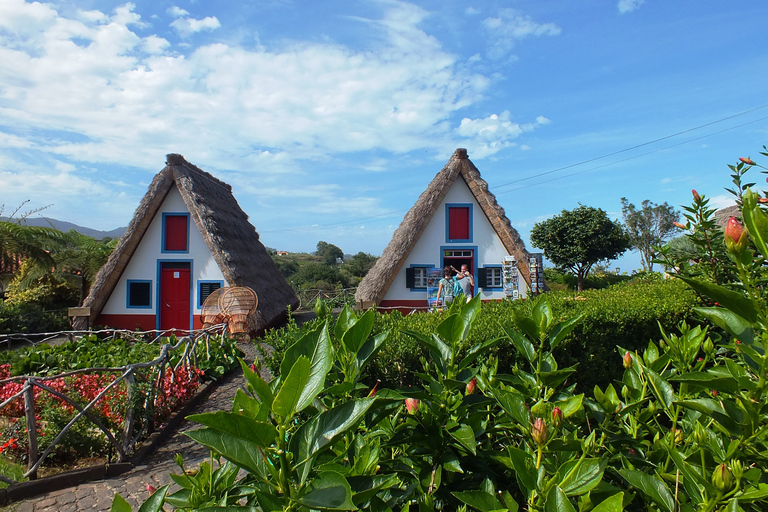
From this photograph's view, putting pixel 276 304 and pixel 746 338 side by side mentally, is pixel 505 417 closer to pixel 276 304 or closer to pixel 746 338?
pixel 746 338

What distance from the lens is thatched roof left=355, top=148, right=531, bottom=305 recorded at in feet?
39.7

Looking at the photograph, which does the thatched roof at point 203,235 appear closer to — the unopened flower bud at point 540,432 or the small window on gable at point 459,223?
the small window on gable at point 459,223

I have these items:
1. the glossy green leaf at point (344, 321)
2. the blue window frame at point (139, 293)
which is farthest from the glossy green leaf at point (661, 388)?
the blue window frame at point (139, 293)

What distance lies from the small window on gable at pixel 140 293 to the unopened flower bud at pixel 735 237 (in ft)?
43.9

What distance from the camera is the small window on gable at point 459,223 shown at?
1271 cm

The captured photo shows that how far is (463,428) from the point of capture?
107 cm

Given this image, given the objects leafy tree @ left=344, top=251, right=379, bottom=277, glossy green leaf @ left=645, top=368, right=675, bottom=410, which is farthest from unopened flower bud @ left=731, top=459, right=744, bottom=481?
leafy tree @ left=344, top=251, right=379, bottom=277

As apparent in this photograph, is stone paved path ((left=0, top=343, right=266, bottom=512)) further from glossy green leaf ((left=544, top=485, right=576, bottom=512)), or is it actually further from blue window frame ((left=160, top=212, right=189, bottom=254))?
blue window frame ((left=160, top=212, right=189, bottom=254))

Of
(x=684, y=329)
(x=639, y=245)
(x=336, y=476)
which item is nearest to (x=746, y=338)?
(x=684, y=329)

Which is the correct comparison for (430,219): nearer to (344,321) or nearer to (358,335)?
(344,321)

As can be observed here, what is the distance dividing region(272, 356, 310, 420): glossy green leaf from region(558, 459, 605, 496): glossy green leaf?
1.79ft

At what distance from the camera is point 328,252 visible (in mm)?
46188

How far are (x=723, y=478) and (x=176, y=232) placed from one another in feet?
43.7

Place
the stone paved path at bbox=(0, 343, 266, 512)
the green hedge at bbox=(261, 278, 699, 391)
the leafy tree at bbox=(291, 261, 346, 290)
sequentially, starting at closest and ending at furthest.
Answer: the green hedge at bbox=(261, 278, 699, 391)
the stone paved path at bbox=(0, 343, 266, 512)
the leafy tree at bbox=(291, 261, 346, 290)
